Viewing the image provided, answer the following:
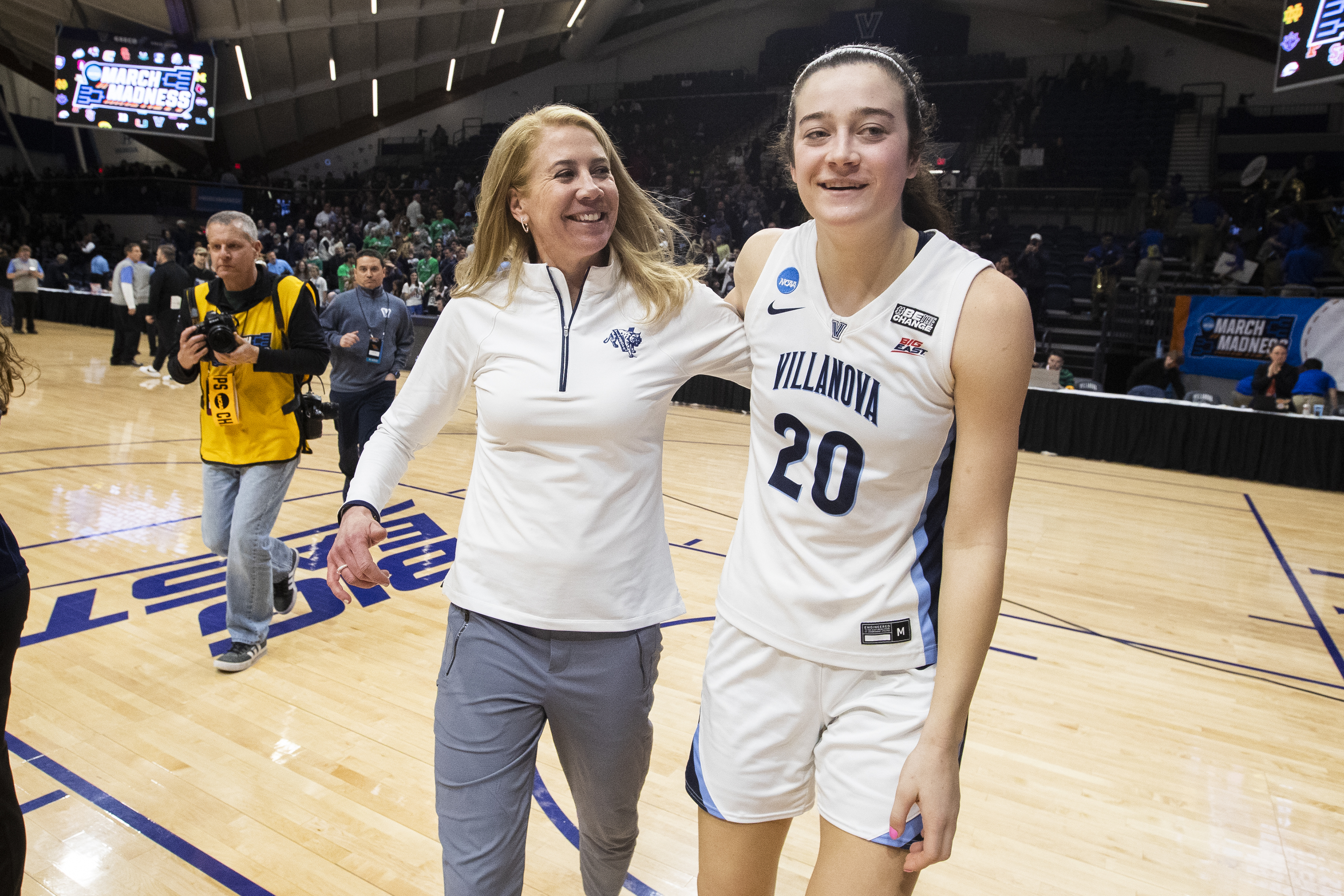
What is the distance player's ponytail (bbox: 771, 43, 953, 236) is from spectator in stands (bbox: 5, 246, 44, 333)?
61.2 feet

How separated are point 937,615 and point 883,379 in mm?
403

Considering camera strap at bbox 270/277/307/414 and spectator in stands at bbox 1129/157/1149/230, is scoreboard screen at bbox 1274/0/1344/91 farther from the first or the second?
camera strap at bbox 270/277/307/414

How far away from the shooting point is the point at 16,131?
27.4 m

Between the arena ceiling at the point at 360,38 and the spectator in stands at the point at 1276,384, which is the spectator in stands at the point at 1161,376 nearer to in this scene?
the spectator in stands at the point at 1276,384

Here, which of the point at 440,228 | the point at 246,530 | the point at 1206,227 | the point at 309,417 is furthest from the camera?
the point at 440,228

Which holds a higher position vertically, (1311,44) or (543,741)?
(1311,44)

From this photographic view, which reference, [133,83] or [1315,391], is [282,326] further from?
[133,83]

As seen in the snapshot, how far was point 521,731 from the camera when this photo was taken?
176cm

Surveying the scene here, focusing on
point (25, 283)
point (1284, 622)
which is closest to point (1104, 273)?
point (1284, 622)

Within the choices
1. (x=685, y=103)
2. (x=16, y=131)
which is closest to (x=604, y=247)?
(x=685, y=103)

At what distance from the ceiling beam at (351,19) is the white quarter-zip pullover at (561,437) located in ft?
66.8

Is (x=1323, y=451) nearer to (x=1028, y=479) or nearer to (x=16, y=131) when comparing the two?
(x=1028, y=479)

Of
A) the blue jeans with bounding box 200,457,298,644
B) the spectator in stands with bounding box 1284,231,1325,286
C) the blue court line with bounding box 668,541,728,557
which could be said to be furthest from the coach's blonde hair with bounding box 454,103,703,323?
the spectator in stands with bounding box 1284,231,1325,286

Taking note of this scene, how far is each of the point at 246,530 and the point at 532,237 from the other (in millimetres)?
2358
